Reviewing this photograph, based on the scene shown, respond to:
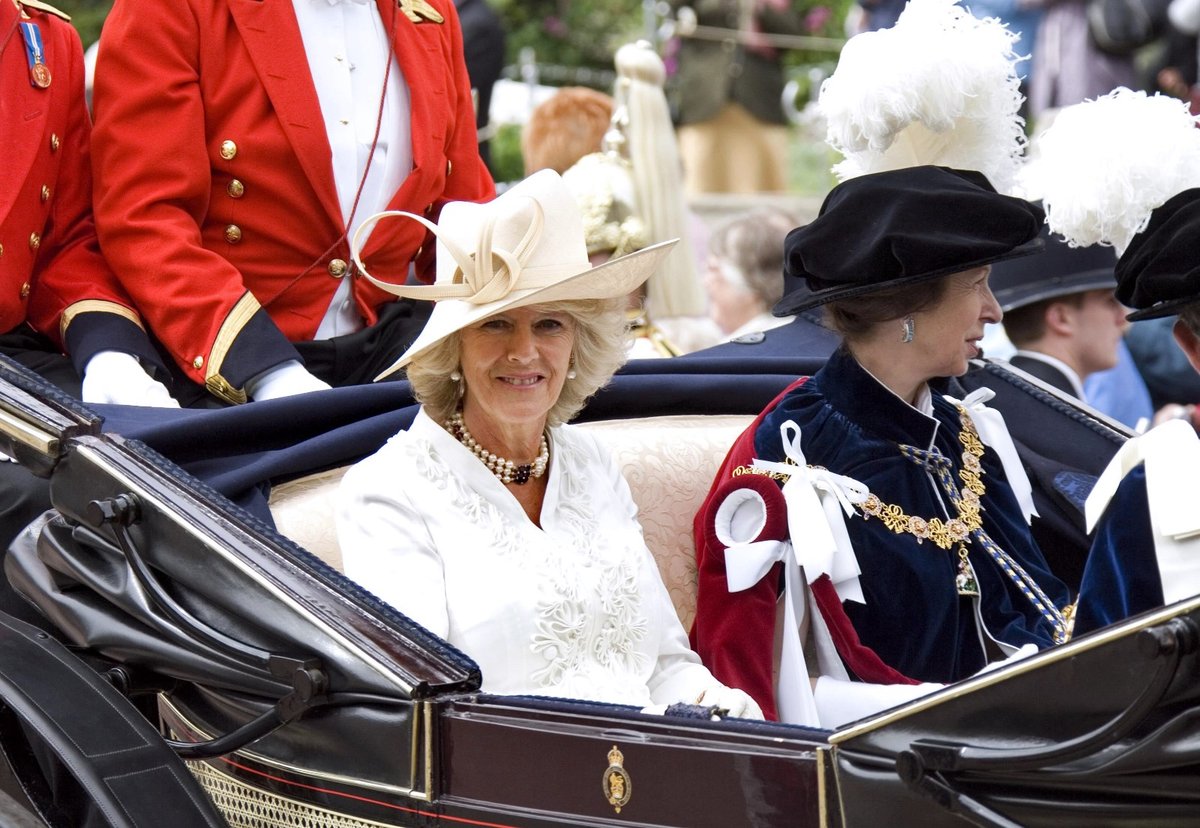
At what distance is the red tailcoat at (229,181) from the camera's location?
9.04ft

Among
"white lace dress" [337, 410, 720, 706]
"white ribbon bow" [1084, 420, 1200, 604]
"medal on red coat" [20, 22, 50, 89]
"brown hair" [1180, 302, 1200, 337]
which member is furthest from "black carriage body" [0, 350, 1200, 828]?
"medal on red coat" [20, 22, 50, 89]

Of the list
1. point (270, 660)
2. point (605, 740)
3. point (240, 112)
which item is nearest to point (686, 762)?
point (605, 740)

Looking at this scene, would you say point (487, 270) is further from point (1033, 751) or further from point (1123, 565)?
point (1033, 751)

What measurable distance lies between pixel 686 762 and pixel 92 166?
158 cm

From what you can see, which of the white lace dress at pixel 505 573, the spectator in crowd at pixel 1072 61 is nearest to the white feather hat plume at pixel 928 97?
the white lace dress at pixel 505 573

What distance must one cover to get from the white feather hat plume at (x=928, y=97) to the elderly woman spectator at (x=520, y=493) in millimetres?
435

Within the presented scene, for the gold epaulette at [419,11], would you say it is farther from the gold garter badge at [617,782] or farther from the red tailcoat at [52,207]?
the gold garter badge at [617,782]

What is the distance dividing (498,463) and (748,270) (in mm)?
2883

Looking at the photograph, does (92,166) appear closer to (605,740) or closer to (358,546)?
(358,546)

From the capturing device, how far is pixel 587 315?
2.43m

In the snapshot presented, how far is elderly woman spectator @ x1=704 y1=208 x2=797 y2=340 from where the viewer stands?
5133 mm

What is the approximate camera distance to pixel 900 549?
8.32ft

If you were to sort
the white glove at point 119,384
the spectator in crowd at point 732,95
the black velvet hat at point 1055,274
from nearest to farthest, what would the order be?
1. the white glove at point 119,384
2. the black velvet hat at point 1055,274
3. the spectator in crowd at point 732,95

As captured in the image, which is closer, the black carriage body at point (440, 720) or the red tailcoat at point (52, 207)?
the black carriage body at point (440, 720)
